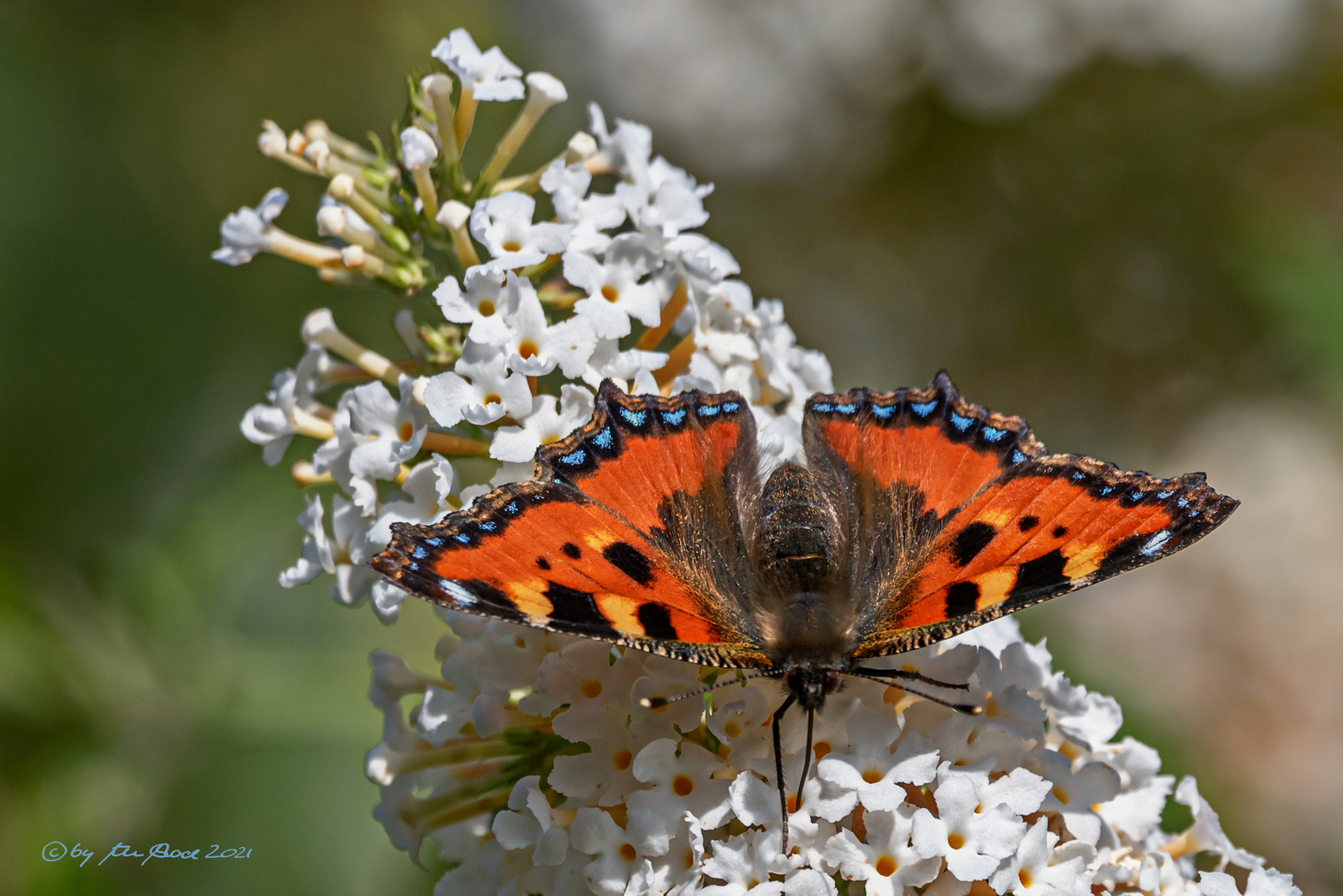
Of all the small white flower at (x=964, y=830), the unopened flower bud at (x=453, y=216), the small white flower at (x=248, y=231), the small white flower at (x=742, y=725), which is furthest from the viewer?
the small white flower at (x=248, y=231)

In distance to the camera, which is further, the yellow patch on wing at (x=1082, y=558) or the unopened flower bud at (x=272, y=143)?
the unopened flower bud at (x=272, y=143)

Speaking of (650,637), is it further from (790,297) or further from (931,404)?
(790,297)

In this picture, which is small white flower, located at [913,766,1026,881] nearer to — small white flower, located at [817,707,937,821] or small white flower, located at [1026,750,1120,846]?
small white flower, located at [817,707,937,821]

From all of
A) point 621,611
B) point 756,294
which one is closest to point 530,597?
point 621,611

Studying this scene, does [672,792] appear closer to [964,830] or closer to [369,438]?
[964,830]

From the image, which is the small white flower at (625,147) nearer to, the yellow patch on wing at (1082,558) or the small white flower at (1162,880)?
the yellow patch on wing at (1082,558)

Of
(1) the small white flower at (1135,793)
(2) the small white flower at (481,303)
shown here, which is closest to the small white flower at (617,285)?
(2) the small white flower at (481,303)

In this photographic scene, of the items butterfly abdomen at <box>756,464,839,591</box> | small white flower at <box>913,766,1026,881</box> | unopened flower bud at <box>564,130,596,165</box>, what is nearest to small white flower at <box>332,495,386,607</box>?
butterfly abdomen at <box>756,464,839,591</box>

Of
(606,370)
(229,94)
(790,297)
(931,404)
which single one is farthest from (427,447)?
(229,94)
